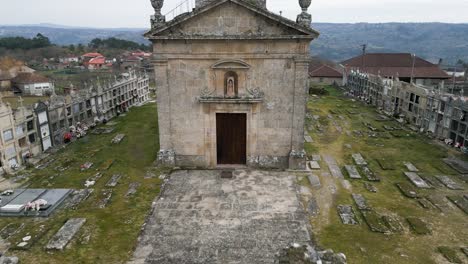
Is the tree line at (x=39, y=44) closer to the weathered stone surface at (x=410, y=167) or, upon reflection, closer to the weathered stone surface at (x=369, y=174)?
the weathered stone surface at (x=369, y=174)

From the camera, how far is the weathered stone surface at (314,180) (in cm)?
1839

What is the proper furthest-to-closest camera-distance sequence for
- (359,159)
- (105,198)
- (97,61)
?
(97,61), (359,159), (105,198)

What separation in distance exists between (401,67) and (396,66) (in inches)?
49.2

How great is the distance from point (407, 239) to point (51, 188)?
17.4 metres

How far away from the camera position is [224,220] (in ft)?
49.0

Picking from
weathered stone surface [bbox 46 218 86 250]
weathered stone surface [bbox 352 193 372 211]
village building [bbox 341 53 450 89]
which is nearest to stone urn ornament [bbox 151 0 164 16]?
weathered stone surface [bbox 46 218 86 250]

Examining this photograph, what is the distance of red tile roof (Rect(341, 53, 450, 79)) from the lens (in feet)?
182

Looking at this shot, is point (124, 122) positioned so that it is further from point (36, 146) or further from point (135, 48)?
point (135, 48)

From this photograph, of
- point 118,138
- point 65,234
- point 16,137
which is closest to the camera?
point 65,234

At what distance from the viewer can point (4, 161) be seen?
761 inches

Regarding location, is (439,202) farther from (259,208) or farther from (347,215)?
(259,208)

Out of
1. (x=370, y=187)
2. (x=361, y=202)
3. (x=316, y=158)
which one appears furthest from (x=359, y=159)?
(x=361, y=202)

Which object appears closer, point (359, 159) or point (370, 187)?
point (370, 187)

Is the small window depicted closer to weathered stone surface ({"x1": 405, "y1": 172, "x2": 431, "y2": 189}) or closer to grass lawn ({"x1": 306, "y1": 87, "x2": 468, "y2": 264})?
grass lawn ({"x1": 306, "y1": 87, "x2": 468, "y2": 264})
